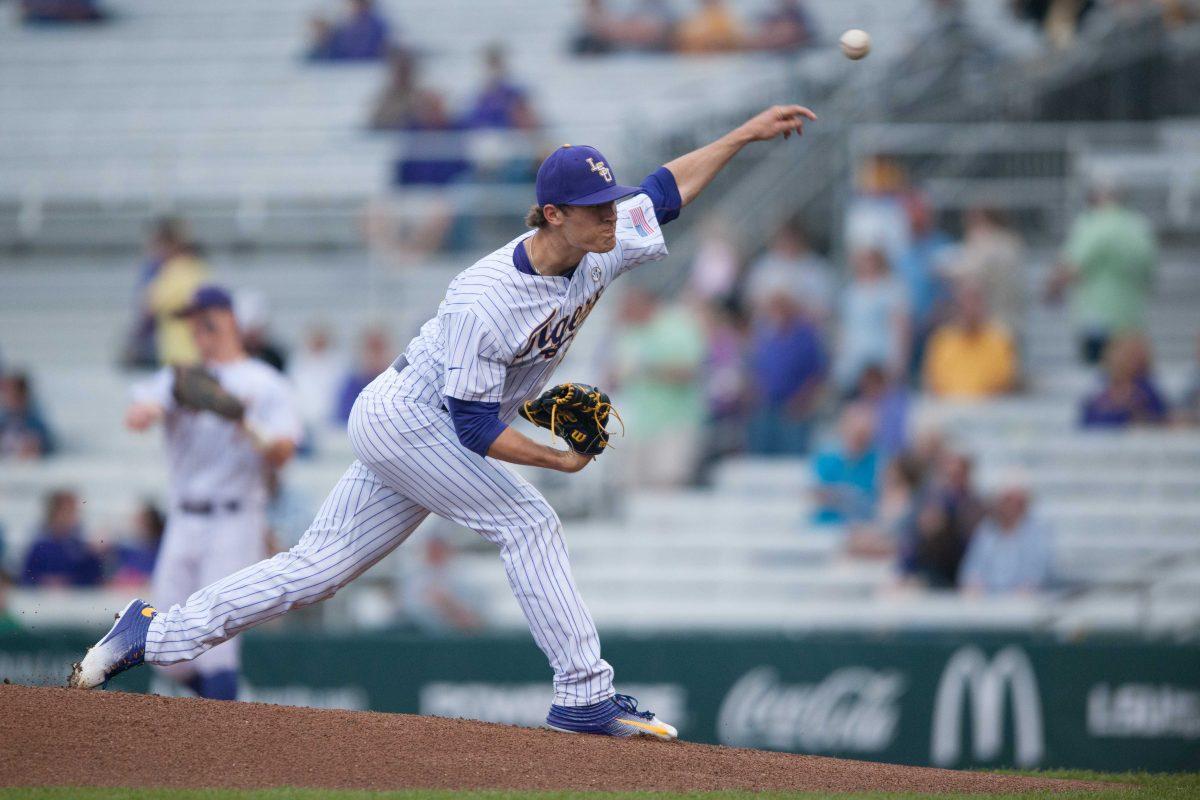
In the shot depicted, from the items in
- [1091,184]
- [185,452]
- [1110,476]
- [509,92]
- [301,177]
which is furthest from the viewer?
[301,177]

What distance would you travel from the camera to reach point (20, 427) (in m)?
12.9

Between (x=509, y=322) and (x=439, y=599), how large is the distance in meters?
→ 5.89

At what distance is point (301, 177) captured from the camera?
15.6m

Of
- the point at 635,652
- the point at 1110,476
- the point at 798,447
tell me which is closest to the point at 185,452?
the point at 635,652

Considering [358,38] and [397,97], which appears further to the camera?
[358,38]

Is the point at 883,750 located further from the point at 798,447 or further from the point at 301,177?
the point at 301,177

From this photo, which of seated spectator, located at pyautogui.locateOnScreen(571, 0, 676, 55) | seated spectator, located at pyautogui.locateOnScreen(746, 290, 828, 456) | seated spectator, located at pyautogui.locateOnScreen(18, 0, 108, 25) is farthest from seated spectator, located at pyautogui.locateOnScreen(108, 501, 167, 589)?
seated spectator, located at pyautogui.locateOnScreen(18, 0, 108, 25)

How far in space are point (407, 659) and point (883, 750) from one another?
287cm

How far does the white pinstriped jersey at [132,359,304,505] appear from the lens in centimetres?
751

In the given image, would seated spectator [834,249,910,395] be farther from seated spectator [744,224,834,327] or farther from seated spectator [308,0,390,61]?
seated spectator [308,0,390,61]

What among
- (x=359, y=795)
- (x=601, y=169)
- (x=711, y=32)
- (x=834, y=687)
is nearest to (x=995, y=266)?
(x=834, y=687)

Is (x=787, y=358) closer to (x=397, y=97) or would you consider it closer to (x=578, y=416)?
(x=397, y=97)

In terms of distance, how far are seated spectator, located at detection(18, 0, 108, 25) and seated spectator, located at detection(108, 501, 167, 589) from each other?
365 inches

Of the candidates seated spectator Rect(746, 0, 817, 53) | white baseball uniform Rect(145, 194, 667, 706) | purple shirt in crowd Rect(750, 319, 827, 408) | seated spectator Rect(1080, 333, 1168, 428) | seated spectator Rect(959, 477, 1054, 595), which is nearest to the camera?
white baseball uniform Rect(145, 194, 667, 706)
